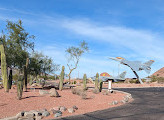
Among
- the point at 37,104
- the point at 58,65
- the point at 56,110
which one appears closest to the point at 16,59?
the point at 58,65

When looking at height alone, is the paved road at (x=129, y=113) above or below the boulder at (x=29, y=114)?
below

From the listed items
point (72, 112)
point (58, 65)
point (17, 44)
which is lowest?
point (72, 112)

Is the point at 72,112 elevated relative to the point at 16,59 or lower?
lower

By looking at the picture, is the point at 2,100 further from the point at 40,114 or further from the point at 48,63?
the point at 48,63

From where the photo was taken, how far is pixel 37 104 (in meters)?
11.3

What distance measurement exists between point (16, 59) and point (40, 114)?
12808 millimetres

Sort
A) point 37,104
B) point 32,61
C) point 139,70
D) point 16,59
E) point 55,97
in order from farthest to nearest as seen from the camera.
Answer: point 139,70 < point 32,61 < point 16,59 < point 55,97 < point 37,104

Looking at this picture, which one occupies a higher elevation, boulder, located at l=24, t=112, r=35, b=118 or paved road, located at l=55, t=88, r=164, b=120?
boulder, located at l=24, t=112, r=35, b=118

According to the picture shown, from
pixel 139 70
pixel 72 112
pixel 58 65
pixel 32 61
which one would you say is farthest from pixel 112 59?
pixel 72 112

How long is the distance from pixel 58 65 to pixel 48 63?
5.72 ft

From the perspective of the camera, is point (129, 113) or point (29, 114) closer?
point (29, 114)

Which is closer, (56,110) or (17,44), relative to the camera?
(56,110)

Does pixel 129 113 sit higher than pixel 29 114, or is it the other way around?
pixel 29 114

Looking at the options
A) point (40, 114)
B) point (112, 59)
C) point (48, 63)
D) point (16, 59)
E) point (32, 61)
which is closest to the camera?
point (40, 114)
